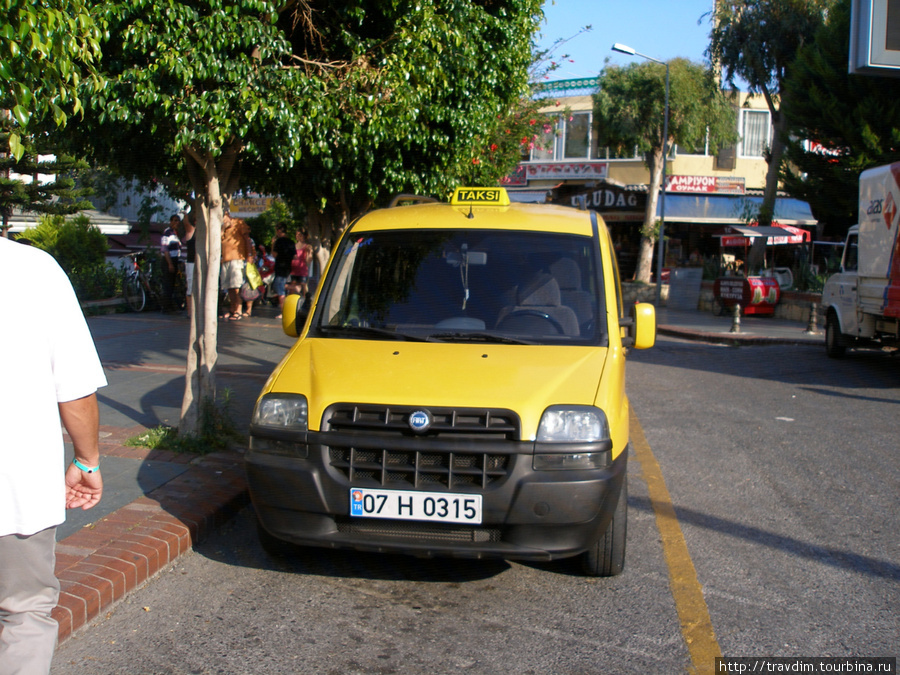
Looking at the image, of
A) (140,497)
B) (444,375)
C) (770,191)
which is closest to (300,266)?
(140,497)

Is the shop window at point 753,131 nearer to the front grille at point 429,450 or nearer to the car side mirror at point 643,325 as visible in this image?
the car side mirror at point 643,325

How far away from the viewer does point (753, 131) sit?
122 ft

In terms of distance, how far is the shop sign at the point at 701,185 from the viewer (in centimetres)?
3603

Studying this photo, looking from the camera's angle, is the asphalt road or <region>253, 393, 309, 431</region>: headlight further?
→ <region>253, 393, 309, 431</region>: headlight

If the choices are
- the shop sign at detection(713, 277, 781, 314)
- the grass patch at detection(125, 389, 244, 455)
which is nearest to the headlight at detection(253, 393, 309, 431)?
the grass patch at detection(125, 389, 244, 455)

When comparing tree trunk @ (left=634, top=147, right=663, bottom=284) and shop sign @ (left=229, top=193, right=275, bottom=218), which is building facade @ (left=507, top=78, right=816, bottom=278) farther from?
shop sign @ (left=229, top=193, right=275, bottom=218)

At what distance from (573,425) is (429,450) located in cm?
68

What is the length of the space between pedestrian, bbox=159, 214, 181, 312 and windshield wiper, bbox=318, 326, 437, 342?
12.6m

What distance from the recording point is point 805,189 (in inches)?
936

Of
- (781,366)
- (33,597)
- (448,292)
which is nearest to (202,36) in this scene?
(448,292)

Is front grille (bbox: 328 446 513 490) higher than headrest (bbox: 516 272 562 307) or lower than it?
lower

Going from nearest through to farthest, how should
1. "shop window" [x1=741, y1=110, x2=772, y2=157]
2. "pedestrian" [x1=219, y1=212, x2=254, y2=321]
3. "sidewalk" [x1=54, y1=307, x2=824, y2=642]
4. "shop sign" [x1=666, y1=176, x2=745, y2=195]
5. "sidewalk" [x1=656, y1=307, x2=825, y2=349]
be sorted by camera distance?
"sidewalk" [x1=54, y1=307, x2=824, y2=642]
"pedestrian" [x1=219, y1=212, x2=254, y2=321]
"sidewalk" [x1=656, y1=307, x2=825, y2=349]
"shop sign" [x1=666, y1=176, x2=745, y2=195]
"shop window" [x1=741, y1=110, x2=772, y2=157]

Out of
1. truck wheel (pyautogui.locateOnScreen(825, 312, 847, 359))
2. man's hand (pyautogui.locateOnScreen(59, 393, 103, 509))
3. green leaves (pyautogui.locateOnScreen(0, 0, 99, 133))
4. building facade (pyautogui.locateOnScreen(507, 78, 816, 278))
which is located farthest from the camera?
building facade (pyautogui.locateOnScreen(507, 78, 816, 278))

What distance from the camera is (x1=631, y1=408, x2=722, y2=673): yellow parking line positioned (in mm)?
3541
